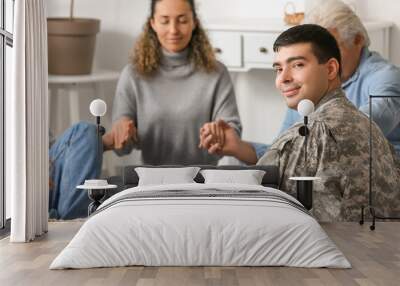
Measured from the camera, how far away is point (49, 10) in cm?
828

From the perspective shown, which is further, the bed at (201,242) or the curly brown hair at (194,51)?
the curly brown hair at (194,51)

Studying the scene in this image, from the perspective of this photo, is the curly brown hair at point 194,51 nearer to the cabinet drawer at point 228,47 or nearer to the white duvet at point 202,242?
the cabinet drawer at point 228,47

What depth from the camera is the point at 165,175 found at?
7.59 m

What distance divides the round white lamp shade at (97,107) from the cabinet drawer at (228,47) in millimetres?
1295

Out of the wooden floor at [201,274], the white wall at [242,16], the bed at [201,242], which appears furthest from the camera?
the white wall at [242,16]

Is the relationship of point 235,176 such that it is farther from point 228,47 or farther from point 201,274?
point 201,274

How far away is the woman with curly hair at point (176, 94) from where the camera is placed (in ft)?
26.7

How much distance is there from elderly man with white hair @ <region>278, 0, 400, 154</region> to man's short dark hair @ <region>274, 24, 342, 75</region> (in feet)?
0.29

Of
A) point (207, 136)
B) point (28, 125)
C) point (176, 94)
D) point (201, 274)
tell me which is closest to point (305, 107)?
point (207, 136)

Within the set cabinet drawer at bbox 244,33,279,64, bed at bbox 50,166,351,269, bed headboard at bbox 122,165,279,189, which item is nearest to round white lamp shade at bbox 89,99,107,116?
bed headboard at bbox 122,165,279,189

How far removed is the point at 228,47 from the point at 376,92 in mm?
1548

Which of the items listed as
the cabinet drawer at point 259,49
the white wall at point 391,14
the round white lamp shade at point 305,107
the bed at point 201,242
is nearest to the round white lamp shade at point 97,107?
the cabinet drawer at point 259,49

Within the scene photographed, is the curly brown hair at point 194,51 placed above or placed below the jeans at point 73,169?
above

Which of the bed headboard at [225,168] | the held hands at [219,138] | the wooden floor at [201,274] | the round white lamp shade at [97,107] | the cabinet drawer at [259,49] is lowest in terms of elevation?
the wooden floor at [201,274]
